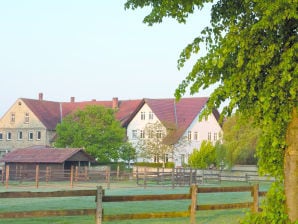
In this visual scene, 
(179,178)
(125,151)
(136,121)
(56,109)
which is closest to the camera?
(179,178)

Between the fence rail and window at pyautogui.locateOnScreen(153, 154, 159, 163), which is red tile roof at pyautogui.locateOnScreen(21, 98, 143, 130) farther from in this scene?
the fence rail

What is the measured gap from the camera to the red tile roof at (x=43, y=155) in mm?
54562

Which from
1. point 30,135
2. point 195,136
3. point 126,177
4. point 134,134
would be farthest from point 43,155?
point 30,135

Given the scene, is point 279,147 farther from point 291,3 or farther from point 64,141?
point 64,141

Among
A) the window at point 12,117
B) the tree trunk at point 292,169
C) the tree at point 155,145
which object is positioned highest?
the window at point 12,117

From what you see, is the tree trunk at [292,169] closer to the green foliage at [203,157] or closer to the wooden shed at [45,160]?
the wooden shed at [45,160]

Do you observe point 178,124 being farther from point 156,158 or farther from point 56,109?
point 56,109

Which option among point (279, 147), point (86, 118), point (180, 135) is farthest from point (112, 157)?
point (279, 147)

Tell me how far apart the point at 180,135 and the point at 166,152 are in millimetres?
3311

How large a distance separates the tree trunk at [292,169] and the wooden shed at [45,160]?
42.4 metres

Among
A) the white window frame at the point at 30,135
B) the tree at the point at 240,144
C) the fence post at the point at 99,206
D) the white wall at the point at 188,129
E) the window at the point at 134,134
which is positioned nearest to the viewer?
the fence post at the point at 99,206

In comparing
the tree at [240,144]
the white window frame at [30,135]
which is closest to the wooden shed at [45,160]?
the tree at [240,144]

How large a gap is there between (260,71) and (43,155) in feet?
154

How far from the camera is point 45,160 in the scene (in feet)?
182
